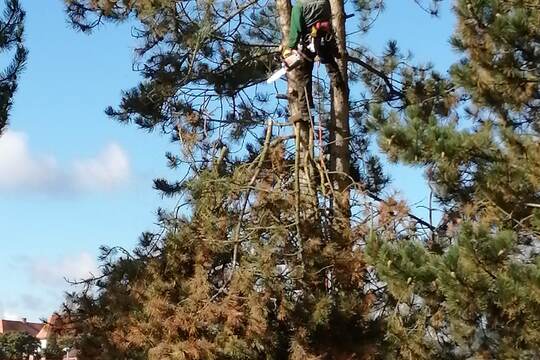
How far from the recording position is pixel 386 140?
5926 mm

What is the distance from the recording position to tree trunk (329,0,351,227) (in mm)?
Result: 7590

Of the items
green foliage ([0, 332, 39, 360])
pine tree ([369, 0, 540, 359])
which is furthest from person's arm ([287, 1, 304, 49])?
green foliage ([0, 332, 39, 360])

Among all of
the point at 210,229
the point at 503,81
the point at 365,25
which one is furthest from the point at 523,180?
the point at 365,25

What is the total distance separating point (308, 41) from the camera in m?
7.48

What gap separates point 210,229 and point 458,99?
2.96 metres

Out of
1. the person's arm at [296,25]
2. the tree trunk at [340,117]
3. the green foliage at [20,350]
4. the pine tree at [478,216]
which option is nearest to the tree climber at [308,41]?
the person's arm at [296,25]

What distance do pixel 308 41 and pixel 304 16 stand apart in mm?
227

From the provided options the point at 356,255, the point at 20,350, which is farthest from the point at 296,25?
the point at 20,350

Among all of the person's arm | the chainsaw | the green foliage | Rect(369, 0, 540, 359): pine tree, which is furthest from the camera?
the green foliage

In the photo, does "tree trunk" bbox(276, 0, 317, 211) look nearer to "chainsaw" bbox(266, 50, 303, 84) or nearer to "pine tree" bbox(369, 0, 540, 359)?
"chainsaw" bbox(266, 50, 303, 84)

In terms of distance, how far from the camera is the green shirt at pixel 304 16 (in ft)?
24.1

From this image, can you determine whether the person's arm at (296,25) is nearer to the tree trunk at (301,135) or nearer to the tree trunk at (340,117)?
the tree trunk at (301,135)

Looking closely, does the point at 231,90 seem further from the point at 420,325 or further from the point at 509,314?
the point at 509,314

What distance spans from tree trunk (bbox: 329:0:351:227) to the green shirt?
2.34 feet
